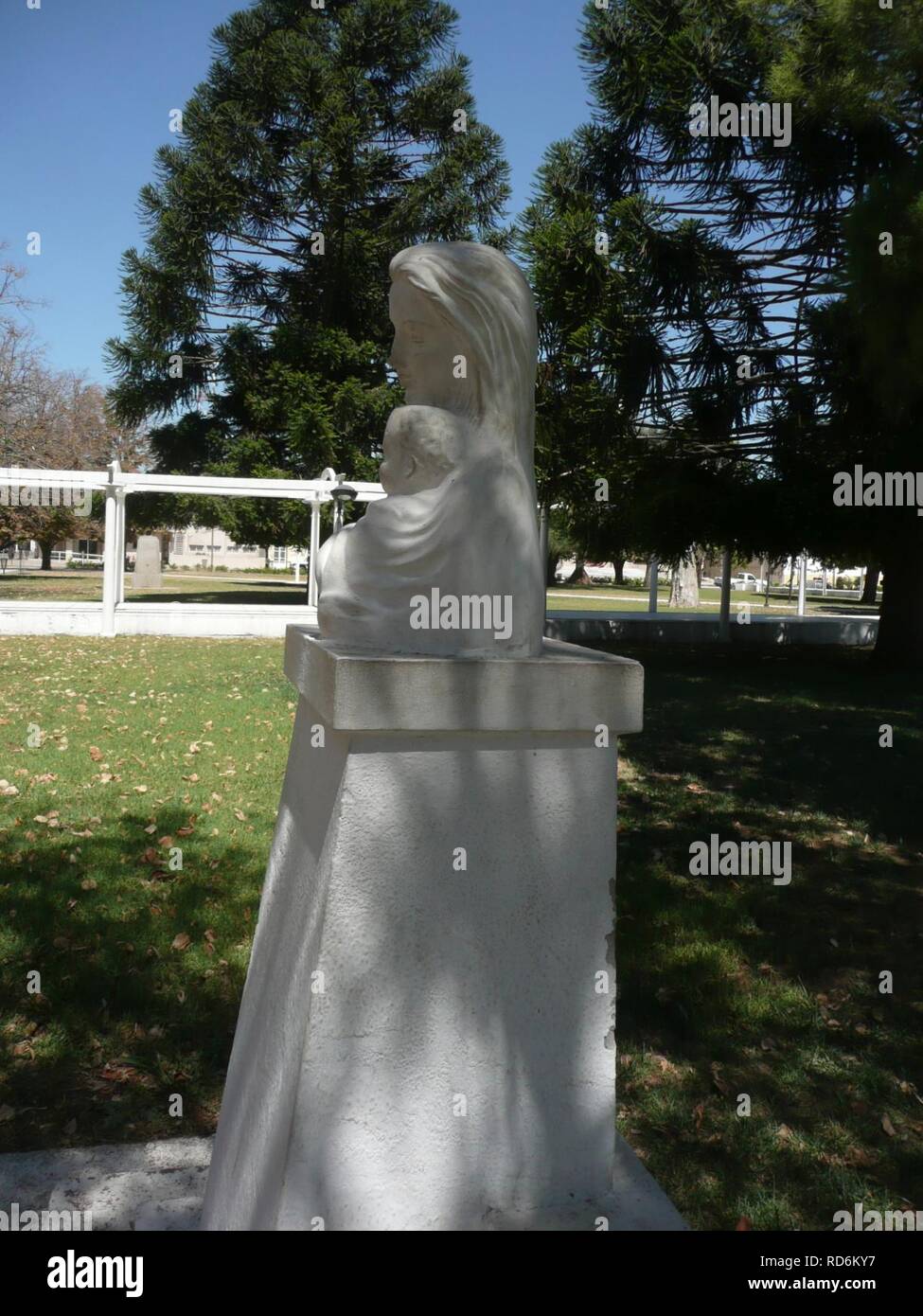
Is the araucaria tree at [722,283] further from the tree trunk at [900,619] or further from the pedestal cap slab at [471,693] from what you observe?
the pedestal cap slab at [471,693]

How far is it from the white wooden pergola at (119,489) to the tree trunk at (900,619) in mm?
7468

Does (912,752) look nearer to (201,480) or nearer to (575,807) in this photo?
(575,807)

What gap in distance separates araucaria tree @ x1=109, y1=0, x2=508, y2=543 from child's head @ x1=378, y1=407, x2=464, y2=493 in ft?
68.4

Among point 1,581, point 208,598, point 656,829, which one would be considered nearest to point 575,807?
point 656,829

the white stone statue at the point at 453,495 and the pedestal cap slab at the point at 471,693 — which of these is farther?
the white stone statue at the point at 453,495

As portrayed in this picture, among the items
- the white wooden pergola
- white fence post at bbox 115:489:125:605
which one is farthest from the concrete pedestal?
white fence post at bbox 115:489:125:605

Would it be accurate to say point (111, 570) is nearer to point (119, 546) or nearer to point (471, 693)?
point (119, 546)

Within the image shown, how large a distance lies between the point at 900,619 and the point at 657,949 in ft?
35.4

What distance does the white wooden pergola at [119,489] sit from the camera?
16.8m

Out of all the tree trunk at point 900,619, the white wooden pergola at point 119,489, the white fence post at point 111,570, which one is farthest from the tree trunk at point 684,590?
the white fence post at point 111,570

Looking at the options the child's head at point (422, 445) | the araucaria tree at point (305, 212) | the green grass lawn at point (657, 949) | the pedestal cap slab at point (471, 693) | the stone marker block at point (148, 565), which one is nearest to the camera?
the pedestal cap slab at point (471, 693)

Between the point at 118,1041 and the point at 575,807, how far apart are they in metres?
2.34

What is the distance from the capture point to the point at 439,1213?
7.06 ft

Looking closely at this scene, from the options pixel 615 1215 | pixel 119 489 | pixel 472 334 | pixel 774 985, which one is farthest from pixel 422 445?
pixel 119 489
